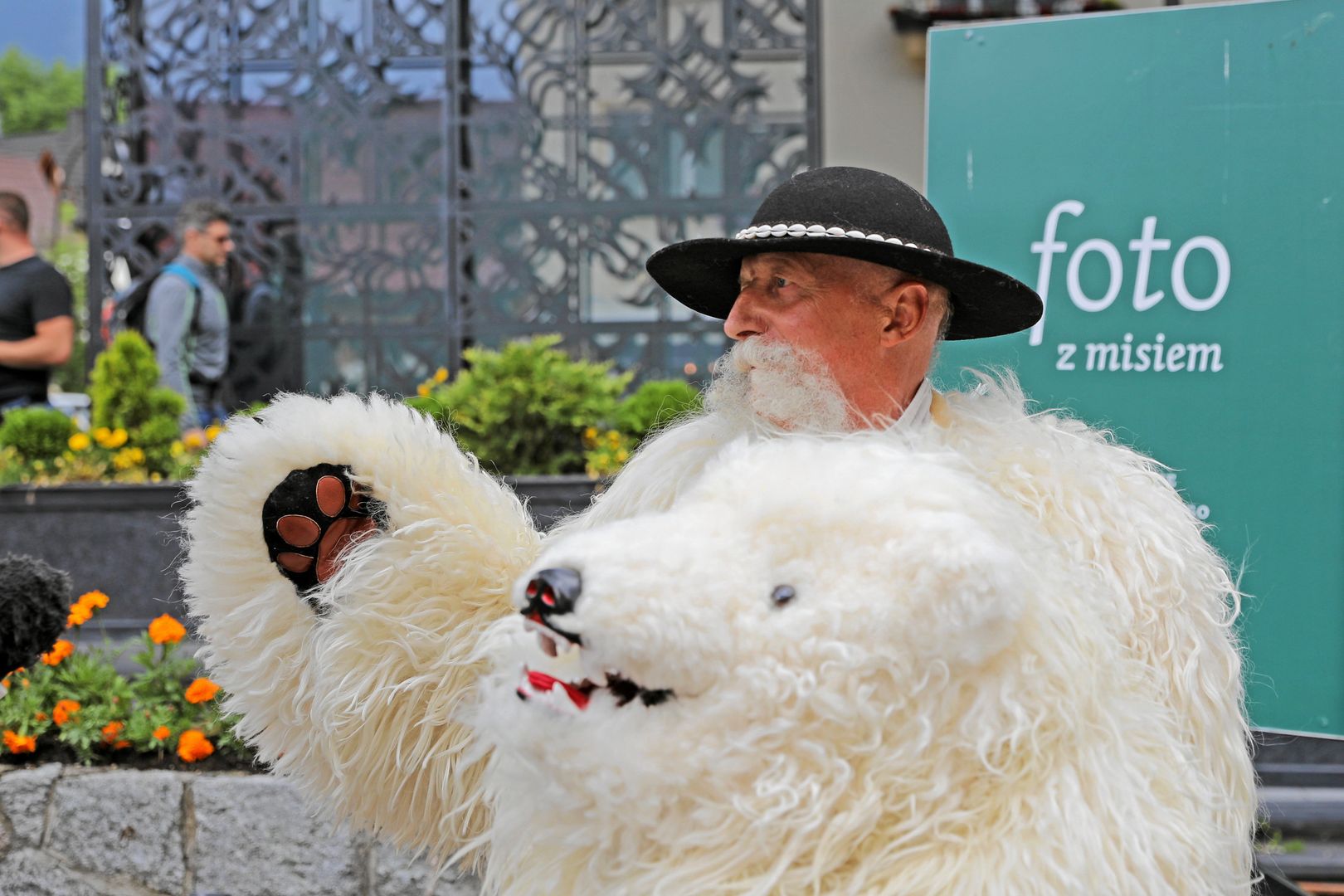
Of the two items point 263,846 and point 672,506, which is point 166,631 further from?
point 672,506

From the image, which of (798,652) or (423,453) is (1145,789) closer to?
(798,652)

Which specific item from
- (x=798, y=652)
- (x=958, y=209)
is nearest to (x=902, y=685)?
(x=798, y=652)

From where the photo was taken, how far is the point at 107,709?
3.38m

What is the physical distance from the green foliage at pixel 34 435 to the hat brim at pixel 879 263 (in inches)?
148

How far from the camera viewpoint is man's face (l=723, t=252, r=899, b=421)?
162 cm

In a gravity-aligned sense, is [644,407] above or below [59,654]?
above

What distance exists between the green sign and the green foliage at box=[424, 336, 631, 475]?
2235 millimetres

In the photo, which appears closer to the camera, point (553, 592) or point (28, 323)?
point (553, 592)

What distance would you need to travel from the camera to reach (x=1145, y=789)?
3.90ft

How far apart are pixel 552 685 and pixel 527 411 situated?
11.1 feet

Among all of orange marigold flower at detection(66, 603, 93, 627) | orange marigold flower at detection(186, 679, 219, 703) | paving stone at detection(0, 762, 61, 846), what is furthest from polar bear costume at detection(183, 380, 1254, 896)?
orange marigold flower at detection(66, 603, 93, 627)

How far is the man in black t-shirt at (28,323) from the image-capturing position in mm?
5113

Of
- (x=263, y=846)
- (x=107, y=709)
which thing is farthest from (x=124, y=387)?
(x=263, y=846)

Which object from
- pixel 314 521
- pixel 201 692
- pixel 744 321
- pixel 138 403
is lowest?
pixel 201 692
